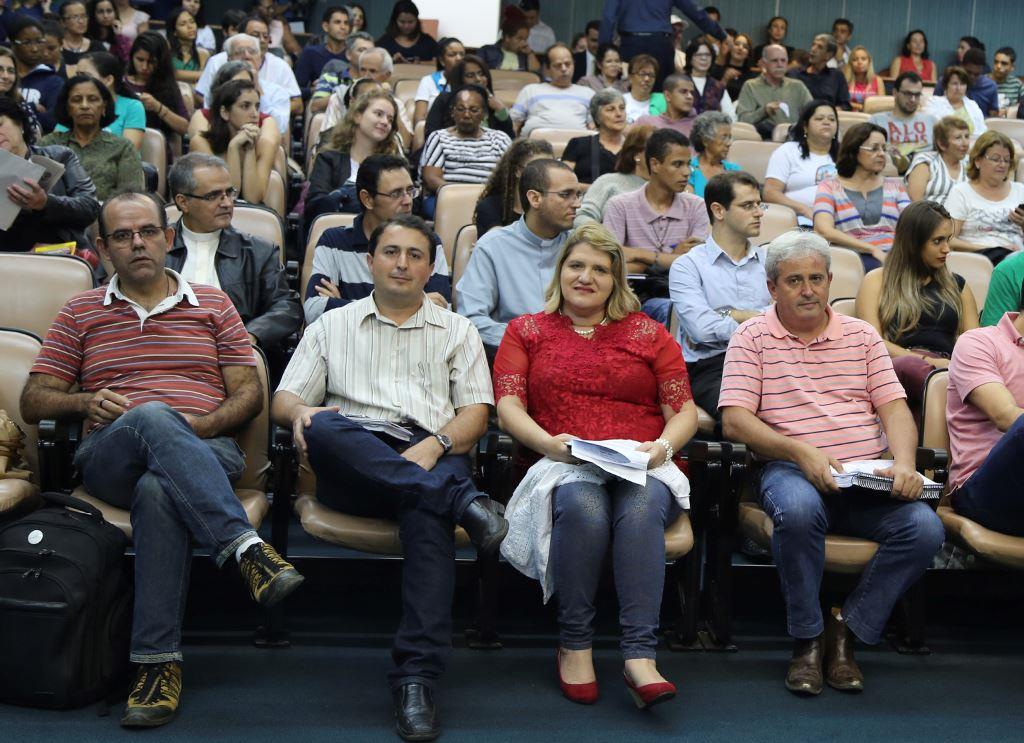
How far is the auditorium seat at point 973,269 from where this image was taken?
4.23 m

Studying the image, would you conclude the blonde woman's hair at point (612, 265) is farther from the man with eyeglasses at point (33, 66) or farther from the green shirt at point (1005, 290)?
the man with eyeglasses at point (33, 66)

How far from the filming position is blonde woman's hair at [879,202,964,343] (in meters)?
3.69

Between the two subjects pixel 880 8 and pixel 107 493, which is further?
pixel 880 8

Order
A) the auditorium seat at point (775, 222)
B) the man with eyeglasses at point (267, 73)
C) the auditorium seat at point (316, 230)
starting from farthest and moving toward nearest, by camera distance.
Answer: the man with eyeglasses at point (267, 73) < the auditorium seat at point (775, 222) < the auditorium seat at point (316, 230)

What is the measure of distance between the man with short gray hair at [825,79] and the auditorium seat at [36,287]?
A: 6510 mm

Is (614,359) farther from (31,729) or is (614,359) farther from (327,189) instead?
(327,189)

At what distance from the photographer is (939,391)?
127 inches

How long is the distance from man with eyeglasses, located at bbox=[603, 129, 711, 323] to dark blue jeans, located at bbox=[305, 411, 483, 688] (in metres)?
1.83

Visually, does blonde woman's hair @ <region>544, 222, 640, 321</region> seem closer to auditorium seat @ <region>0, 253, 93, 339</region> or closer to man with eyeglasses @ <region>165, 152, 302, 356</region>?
man with eyeglasses @ <region>165, 152, 302, 356</region>

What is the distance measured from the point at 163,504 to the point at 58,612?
12.1 inches

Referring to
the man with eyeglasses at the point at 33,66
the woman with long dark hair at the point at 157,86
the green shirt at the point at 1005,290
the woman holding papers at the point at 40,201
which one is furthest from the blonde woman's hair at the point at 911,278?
the man with eyeglasses at the point at 33,66

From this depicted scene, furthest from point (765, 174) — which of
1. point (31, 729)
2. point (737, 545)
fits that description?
point (31, 729)

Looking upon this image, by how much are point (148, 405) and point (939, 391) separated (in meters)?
2.04

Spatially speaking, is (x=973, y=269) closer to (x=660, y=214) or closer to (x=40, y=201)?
(x=660, y=214)
